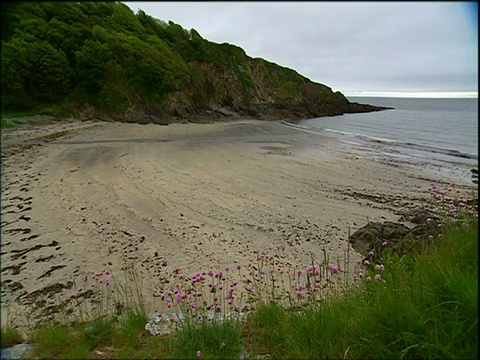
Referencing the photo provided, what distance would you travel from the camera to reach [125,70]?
77.5ft

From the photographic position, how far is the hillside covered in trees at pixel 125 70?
8.92ft

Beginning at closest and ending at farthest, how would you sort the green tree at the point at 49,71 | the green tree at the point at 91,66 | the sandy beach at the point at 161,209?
the sandy beach at the point at 161,209 → the green tree at the point at 49,71 → the green tree at the point at 91,66

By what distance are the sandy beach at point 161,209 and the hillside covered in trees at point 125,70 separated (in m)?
1.38

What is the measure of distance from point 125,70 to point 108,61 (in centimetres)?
573

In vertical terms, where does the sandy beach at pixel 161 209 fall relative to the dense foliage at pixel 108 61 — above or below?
below

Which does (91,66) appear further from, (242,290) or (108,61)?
(242,290)

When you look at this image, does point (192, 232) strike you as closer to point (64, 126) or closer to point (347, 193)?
point (347, 193)

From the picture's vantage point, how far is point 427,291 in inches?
89.3

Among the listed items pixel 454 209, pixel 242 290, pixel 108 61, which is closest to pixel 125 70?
pixel 108 61

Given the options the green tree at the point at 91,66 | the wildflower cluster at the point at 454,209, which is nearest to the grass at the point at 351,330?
the wildflower cluster at the point at 454,209

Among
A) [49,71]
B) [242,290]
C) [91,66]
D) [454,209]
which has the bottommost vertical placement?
[242,290]

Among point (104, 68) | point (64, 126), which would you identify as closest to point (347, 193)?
point (64, 126)

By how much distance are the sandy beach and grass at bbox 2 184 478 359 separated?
1121 millimetres

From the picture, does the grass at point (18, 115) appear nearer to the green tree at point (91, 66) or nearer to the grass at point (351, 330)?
the grass at point (351, 330)
